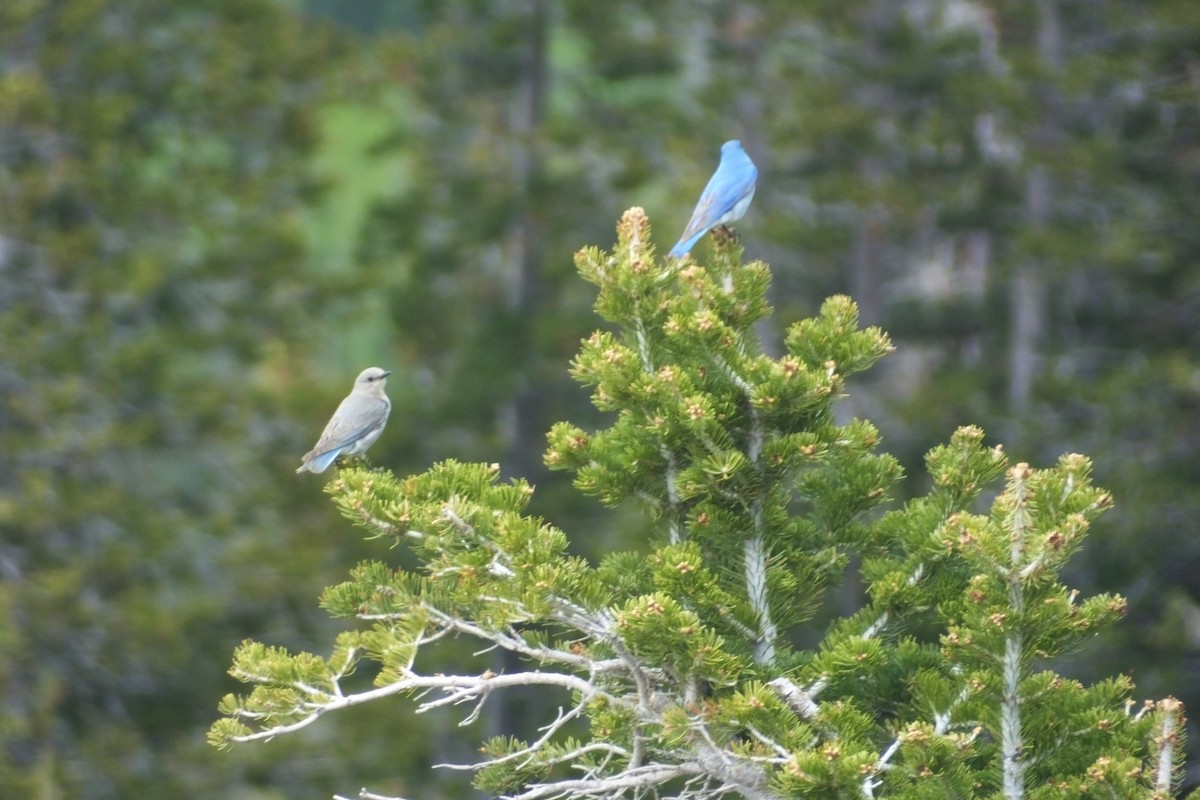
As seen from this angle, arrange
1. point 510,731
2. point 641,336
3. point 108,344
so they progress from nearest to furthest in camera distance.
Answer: point 641,336 → point 108,344 → point 510,731

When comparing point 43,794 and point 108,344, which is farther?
point 108,344

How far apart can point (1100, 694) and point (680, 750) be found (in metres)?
1.30

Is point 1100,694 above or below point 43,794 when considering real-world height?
below

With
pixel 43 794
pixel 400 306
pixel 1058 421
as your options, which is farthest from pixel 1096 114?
pixel 43 794

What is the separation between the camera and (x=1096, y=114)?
22141mm

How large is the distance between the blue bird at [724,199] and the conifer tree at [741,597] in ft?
5.79

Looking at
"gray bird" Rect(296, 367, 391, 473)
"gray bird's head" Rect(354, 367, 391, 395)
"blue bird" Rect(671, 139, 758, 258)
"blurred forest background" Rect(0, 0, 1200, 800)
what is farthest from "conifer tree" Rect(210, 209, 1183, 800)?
"blurred forest background" Rect(0, 0, 1200, 800)

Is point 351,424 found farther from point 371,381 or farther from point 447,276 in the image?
point 447,276

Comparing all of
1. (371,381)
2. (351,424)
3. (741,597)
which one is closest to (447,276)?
(371,381)

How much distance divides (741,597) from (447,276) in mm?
21256

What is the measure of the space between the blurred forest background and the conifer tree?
11.3 meters

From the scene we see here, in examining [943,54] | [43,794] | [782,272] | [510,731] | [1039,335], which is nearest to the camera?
[43,794]

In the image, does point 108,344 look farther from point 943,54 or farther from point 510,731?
point 943,54

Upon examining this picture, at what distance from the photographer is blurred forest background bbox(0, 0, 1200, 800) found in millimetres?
17703
